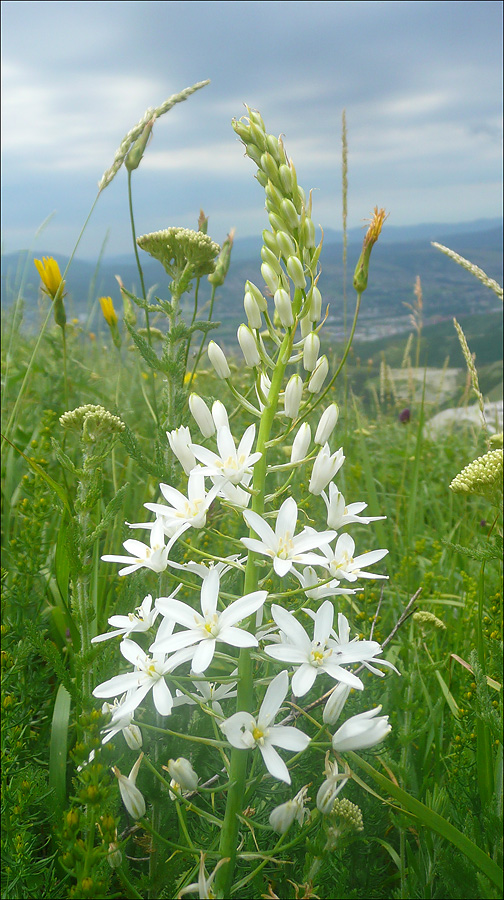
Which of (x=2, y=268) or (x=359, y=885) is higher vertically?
(x=2, y=268)

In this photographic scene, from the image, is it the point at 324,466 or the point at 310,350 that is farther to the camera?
the point at 310,350

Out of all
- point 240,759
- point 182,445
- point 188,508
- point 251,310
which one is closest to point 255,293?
point 251,310

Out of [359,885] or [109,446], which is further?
[109,446]

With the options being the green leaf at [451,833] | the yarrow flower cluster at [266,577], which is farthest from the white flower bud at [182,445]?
the green leaf at [451,833]

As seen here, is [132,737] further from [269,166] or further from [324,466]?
[269,166]

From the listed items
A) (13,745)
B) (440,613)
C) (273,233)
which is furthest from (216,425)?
(440,613)

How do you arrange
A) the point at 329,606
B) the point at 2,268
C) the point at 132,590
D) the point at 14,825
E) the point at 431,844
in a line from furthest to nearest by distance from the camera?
the point at 2,268 → the point at 132,590 → the point at 431,844 → the point at 14,825 → the point at 329,606

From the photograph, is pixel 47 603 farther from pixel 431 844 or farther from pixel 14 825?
pixel 431 844
